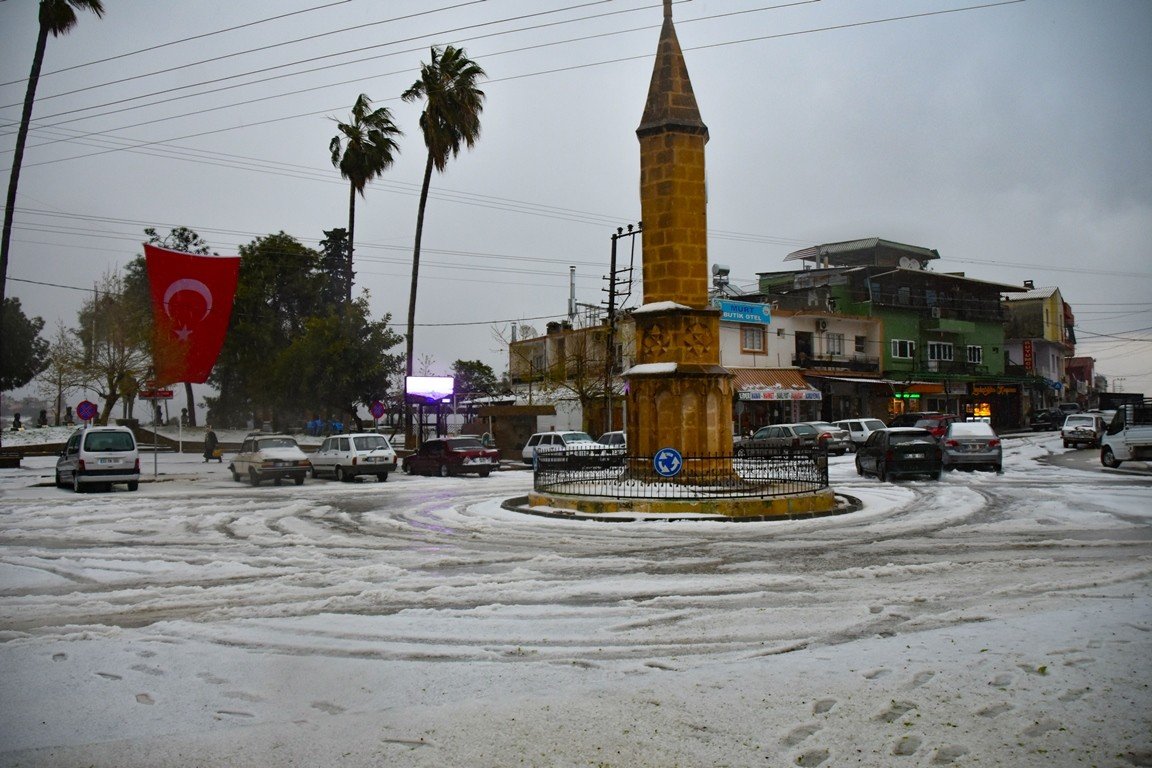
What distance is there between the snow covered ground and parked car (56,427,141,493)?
1122 centimetres

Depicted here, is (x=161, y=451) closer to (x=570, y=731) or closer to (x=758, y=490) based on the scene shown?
(x=758, y=490)

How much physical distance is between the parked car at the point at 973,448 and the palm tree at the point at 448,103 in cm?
2165

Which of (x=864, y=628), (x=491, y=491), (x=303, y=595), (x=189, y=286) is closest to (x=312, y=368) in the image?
(x=189, y=286)

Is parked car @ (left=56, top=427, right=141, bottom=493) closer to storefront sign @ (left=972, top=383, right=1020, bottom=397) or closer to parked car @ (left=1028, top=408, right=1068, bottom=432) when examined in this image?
storefront sign @ (left=972, top=383, right=1020, bottom=397)

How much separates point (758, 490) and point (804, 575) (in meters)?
6.81

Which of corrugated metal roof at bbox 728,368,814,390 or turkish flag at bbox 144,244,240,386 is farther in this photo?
corrugated metal roof at bbox 728,368,814,390

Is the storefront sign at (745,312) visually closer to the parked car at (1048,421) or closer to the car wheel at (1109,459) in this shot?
the car wheel at (1109,459)

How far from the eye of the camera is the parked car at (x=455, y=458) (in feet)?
95.9

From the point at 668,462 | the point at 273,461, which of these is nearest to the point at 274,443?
the point at 273,461

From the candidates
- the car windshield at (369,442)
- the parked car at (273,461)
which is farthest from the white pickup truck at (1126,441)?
the parked car at (273,461)

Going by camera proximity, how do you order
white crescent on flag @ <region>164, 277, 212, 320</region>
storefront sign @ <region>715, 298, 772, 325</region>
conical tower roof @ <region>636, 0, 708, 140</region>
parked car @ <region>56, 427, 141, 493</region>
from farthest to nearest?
storefront sign @ <region>715, 298, 772, 325</region>, white crescent on flag @ <region>164, 277, 212, 320</region>, parked car @ <region>56, 427, 141, 493</region>, conical tower roof @ <region>636, 0, 708, 140</region>

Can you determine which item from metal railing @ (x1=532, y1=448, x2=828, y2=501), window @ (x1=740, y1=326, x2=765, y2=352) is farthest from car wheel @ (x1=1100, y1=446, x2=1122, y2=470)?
window @ (x1=740, y1=326, x2=765, y2=352)

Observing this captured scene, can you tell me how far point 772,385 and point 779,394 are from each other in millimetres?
755

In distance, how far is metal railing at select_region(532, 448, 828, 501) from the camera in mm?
15602
